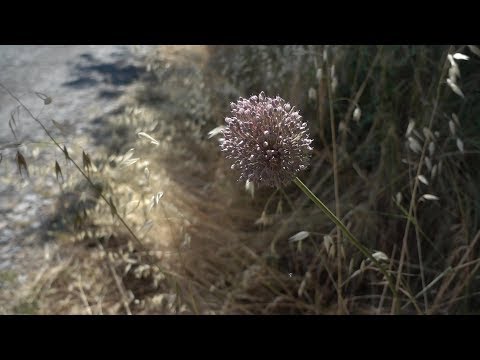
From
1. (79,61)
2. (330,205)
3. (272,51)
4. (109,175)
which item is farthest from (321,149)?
(79,61)

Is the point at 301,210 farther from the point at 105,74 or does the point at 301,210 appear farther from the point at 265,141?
the point at 105,74

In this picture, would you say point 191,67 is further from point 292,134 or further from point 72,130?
point 292,134

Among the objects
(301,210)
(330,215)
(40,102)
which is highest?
(330,215)

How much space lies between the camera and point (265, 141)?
2.53ft

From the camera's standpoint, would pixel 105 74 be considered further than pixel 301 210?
Yes

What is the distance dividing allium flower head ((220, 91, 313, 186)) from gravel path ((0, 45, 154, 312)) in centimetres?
127

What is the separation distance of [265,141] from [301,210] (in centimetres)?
97

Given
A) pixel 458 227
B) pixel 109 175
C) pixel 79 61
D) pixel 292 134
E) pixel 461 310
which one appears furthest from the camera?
pixel 79 61

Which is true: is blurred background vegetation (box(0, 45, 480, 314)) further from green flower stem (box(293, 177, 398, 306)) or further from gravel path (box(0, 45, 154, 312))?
green flower stem (box(293, 177, 398, 306))

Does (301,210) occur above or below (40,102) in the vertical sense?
below

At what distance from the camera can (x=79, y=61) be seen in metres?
3.38

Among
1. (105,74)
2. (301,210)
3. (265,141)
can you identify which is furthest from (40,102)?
(265,141)

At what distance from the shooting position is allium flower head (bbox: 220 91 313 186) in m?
0.77

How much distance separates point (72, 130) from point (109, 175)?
2.69 ft
